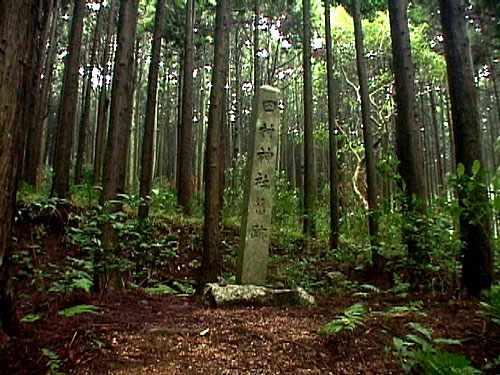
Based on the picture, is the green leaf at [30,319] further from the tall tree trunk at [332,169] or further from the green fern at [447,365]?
the tall tree trunk at [332,169]

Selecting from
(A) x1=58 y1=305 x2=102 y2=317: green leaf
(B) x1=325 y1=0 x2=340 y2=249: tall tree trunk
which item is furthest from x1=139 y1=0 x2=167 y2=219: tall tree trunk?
(A) x1=58 y1=305 x2=102 y2=317: green leaf

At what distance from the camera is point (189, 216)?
1165cm

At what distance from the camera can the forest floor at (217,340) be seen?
7.85ft

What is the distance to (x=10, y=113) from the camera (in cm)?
233

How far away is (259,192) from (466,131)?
3.05 metres

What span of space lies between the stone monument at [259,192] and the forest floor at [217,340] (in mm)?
1604

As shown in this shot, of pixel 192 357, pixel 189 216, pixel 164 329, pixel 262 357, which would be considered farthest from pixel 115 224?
pixel 189 216

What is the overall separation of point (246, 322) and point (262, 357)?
114cm

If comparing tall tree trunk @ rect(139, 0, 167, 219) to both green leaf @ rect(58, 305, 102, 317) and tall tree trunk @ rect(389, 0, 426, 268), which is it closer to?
tall tree trunk @ rect(389, 0, 426, 268)

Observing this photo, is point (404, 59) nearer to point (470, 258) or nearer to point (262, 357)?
point (470, 258)

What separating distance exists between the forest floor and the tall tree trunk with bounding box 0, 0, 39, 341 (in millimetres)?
367

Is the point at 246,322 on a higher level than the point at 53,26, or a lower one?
lower

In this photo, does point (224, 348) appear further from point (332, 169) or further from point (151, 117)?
point (332, 169)

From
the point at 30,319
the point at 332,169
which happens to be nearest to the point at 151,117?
the point at 332,169
